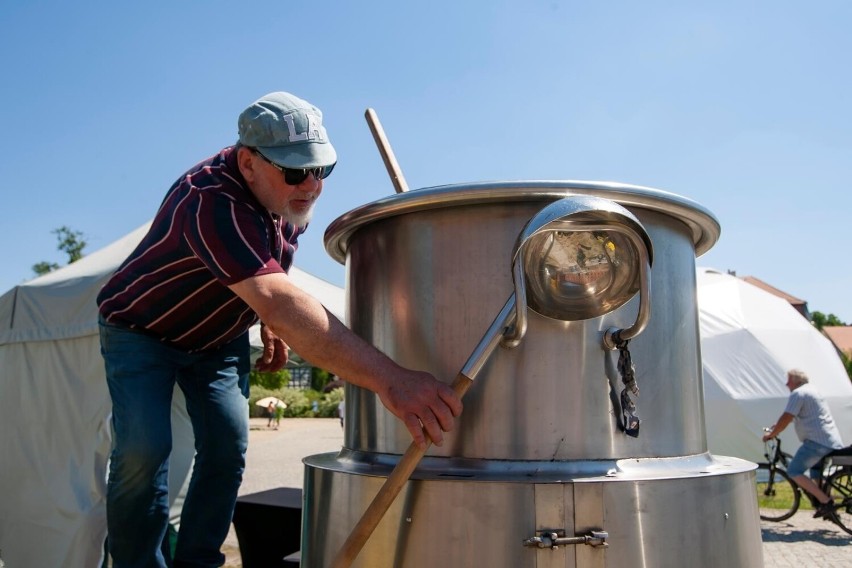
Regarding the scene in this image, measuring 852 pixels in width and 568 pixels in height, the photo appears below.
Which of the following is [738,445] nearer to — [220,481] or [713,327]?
[713,327]

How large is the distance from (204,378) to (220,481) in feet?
0.99

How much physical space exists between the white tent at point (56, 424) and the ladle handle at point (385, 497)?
131 inches

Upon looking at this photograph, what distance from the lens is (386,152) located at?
1.99 meters

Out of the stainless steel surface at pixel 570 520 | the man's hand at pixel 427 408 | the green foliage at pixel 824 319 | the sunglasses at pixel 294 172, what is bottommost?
the stainless steel surface at pixel 570 520

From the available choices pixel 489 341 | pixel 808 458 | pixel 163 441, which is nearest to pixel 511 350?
pixel 489 341

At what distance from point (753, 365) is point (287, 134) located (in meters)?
10.00

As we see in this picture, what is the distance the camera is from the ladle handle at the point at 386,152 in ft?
6.37

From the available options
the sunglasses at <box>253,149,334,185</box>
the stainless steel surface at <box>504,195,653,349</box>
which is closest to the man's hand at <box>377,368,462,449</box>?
the stainless steel surface at <box>504,195,653,349</box>

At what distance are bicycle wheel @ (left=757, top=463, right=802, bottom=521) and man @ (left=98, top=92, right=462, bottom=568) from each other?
531 centimetres

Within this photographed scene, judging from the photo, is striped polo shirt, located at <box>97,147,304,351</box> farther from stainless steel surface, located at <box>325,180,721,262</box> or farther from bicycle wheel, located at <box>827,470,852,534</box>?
bicycle wheel, located at <box>827,470,852,534</box>

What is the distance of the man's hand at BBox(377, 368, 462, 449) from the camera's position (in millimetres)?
1147

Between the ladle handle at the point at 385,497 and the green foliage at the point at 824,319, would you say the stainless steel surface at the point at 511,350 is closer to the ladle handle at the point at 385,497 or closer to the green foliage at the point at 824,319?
the ladle handle at the point at 385,497

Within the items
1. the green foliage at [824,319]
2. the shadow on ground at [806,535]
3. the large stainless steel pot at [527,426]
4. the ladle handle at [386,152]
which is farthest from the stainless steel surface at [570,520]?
the green foliage at [824,319]

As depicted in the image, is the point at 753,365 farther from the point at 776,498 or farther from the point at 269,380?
the point at 269,380
